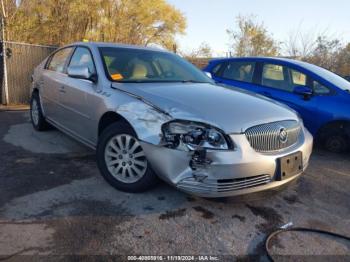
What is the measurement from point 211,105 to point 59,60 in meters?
3.09

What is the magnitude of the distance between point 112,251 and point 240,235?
1.08 m

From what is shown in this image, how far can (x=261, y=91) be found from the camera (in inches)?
233

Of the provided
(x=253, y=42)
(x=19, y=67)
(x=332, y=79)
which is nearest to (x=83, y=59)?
(x=332, y=79)

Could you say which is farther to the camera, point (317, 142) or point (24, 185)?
point (317, 142)

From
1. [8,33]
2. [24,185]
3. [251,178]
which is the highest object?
[8,33]

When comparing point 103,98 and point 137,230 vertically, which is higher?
point 103,98

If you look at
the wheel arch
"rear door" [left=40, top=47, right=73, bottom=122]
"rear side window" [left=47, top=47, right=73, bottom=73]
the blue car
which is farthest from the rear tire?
the blue car

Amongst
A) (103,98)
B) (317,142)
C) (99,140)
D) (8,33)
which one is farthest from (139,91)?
(8,33)

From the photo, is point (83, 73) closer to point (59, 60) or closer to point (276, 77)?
point (59, 60)

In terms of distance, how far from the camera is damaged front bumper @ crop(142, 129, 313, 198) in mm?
2756

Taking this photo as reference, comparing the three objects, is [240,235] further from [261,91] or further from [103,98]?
[261,91]

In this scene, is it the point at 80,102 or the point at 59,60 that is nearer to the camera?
the point at 80,102

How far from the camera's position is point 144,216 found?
3.01m

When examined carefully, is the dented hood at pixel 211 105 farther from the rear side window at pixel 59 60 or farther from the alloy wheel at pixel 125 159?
the rear side window at pixel 59 60
